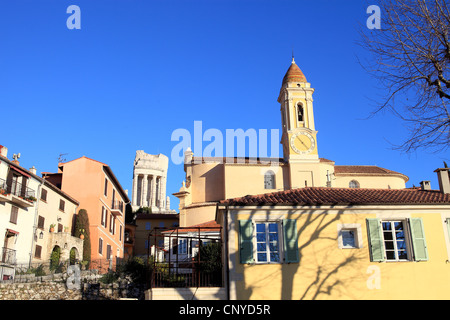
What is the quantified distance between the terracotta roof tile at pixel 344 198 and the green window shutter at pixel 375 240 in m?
0.83

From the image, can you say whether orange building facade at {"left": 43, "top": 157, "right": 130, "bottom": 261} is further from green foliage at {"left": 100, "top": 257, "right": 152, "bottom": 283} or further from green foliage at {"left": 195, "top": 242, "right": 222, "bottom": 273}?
green foliage at {"left": 195, "top": 242, "right": 222, "bottom": 273}

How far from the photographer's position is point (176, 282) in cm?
2042

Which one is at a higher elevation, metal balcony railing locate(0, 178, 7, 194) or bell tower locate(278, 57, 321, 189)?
bell tower locate(278, 57, 321, 189)

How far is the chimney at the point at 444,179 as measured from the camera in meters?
21.2

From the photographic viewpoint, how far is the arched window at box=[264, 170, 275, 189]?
49.3 meters

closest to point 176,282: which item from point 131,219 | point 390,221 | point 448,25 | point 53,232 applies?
point 390,221

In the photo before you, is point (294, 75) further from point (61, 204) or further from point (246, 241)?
point (246, 241)

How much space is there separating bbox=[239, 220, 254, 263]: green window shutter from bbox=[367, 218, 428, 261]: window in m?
4.68

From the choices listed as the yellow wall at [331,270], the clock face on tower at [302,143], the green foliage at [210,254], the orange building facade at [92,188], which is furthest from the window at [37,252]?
the clock face on tower at [302,143]

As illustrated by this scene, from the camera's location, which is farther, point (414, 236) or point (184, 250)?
point (184, 250)

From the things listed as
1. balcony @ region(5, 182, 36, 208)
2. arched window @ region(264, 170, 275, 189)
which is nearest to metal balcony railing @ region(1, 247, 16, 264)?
balcony @ region(5, 182, 36, 208)

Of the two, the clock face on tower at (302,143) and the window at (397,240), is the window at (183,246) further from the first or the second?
the clock face on tower at (302,143)

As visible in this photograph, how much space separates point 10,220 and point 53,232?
511 cm
